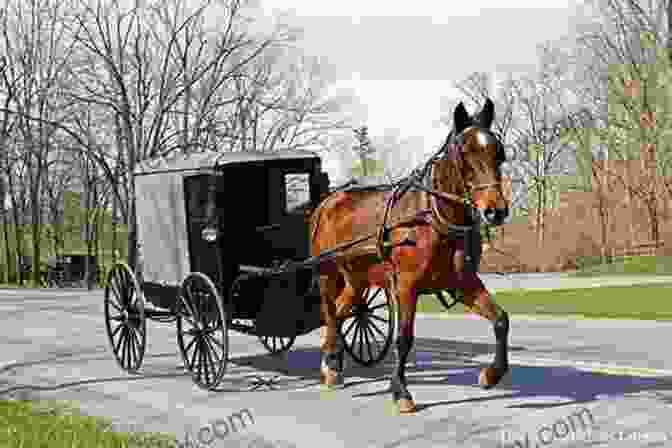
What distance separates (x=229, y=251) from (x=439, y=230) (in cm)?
317

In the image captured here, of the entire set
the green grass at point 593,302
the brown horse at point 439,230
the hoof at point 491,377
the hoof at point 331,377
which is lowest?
the green grass at point 593,302

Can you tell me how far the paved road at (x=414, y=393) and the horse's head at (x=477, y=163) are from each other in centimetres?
188

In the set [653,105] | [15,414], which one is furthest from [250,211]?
[653,105]

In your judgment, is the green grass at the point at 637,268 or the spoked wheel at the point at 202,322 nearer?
the spoked wheel at the point at 202,322

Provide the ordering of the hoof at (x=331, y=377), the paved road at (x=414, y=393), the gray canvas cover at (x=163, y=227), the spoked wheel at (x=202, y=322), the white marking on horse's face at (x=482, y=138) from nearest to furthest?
the paved road at (x=414, y=393), the white marking on horse's face at (x=482, y=138), the spoked wheel at (x=202, y=322), the hoof at (x=331, y=377), the gray canvas cover at (x=163, y=227)

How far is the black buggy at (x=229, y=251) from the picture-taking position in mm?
9555

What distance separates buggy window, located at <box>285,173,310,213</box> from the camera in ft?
34.2

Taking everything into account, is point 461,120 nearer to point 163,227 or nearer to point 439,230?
point 439,230

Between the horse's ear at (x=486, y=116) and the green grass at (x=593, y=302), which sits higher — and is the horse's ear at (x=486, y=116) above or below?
above

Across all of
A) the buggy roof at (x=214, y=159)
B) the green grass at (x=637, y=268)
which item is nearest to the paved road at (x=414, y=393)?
the buggy roof at (x=214, y=159)

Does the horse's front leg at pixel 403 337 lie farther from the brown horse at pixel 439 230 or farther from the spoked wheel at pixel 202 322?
the spoked wheel at pixel 202 322

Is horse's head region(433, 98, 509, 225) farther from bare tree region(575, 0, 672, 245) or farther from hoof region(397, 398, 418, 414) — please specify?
bare tree region(575, 0, 672, 245)

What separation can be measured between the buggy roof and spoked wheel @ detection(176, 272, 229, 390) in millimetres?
1321

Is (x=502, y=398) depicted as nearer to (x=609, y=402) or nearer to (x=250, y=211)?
(x=609, y=402)
